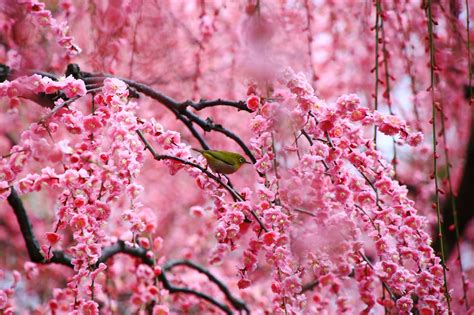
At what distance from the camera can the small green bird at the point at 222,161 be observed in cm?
161

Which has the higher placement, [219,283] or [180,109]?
[180,109]

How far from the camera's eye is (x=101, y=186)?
1478mm

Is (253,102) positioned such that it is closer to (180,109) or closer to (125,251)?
(180,109)

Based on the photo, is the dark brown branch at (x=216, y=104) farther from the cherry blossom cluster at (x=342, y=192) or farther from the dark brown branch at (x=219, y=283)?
the dark brown branch at (x=219, y=283)

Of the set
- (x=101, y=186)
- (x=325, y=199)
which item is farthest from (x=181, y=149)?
(x=325, y=199)

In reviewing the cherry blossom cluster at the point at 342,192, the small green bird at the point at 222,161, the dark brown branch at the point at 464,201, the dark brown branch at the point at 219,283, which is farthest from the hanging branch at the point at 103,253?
the dark brown branch at the point at 464,201

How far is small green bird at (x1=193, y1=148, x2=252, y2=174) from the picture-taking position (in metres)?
1.61

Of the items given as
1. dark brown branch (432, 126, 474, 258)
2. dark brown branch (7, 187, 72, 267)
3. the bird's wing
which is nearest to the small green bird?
the bird's wing

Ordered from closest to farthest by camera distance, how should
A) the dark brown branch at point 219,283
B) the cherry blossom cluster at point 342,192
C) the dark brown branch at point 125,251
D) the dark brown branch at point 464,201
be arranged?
the cherry blossom cluster at point 342,192 → the dark brown branch at point 125,251 → the dark brown branch at point 219,283 → the dark brown branch at point 464,201

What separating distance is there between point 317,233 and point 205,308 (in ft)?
4.81

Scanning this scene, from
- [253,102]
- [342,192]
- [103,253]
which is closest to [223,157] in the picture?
[253,102]

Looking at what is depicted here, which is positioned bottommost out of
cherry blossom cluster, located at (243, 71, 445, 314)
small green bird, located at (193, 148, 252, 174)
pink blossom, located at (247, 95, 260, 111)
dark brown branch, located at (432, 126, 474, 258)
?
cherry blossom cluster, located at (243, 71, 445, 314)

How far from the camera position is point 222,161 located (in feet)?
5.27

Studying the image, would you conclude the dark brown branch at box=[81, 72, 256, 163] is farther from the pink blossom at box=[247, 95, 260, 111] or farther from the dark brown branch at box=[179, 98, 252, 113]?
the pink blossom at box=[247, 95, 260, 111]
